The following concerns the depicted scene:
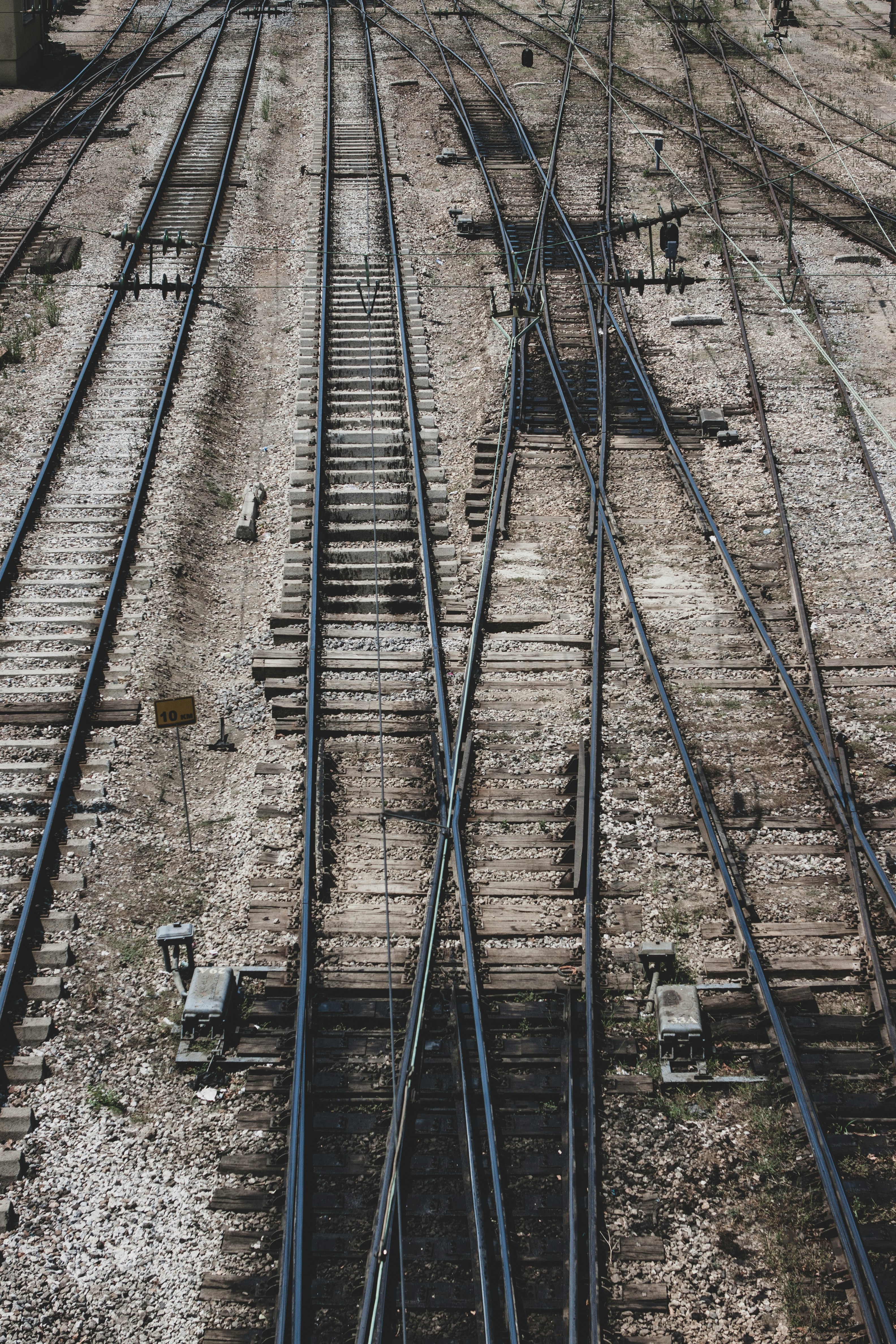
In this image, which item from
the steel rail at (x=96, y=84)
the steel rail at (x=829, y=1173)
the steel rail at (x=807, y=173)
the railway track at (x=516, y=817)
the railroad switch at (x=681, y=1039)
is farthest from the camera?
the steel rail at (x=96, y=84)

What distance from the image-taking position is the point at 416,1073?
7.92m

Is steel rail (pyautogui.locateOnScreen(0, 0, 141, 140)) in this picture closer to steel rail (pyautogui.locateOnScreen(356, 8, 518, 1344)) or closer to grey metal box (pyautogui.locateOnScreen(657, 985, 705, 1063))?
steel rail (pyautogui.locateOnScreen(356, 8, 518, 1344))

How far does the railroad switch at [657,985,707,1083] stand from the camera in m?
7.96

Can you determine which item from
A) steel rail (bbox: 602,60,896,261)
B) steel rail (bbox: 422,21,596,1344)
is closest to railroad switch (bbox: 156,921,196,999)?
steel rail (bbox: 422,21,596,1344)

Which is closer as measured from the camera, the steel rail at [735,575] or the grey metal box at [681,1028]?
the grey metal box at [681,1028]

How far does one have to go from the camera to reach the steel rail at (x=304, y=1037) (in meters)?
6.58

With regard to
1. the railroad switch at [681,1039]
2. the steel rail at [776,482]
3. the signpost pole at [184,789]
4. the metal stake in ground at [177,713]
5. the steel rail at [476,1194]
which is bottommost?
the steel rail at [476,1194]

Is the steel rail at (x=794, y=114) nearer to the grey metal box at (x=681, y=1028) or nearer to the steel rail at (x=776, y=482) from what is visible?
the steel rail at (x=776, y=482)

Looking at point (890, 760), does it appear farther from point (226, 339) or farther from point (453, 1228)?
point (226, 339)

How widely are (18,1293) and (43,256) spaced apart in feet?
58.4

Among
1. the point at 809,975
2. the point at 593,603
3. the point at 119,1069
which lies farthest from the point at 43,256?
the point at 809,975

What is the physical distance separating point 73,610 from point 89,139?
1705 cm

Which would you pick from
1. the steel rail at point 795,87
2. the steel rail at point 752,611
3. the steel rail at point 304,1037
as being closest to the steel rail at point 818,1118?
the steel rail at point 752,611

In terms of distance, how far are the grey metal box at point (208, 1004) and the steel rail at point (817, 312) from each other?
799cm
